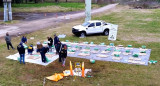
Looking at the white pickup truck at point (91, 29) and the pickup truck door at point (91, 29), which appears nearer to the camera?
the white pickup truck at point (91, 29)

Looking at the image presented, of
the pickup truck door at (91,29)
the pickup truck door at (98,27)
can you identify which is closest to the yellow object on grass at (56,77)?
the pickup truck door at (91,29)

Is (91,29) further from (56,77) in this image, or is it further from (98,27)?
(56,77)

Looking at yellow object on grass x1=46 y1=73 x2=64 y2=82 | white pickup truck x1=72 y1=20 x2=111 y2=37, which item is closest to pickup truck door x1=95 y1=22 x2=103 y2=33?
white pickup truck x1=72 y1=20 x2=111 y2=37

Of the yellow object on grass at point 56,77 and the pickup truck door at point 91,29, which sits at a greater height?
the pickup truck door at point 91,29

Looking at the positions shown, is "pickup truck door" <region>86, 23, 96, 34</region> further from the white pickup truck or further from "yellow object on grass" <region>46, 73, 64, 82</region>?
"yellow object on grass" <region>46, 73, 64, 82</region>

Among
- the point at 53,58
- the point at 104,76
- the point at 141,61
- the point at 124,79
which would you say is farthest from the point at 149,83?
the point at 53,58

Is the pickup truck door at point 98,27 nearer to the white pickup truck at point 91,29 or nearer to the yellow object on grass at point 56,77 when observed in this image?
the white pickup truck at point 91,29

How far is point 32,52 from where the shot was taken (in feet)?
50.7

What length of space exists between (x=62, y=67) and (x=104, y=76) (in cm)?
282

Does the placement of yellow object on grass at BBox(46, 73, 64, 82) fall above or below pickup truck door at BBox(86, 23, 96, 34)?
below

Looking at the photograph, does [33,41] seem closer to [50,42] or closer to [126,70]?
[50,42]

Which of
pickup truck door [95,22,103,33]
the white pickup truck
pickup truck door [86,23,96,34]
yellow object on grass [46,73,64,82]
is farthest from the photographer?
pickup truck door [95,22,103,33]

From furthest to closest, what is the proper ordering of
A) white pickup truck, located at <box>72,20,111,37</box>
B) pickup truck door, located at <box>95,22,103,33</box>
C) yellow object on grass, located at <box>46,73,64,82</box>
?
pickup truck door, located at <box>95,22,103,33</box> < white pickup truck, located at <box>72,20,111,37</box> < yellow object on grass, located at <box>46,73,64,82</box>

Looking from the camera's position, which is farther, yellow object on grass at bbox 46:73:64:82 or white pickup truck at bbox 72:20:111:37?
white pickup truck at bbox 72:20:111:37
